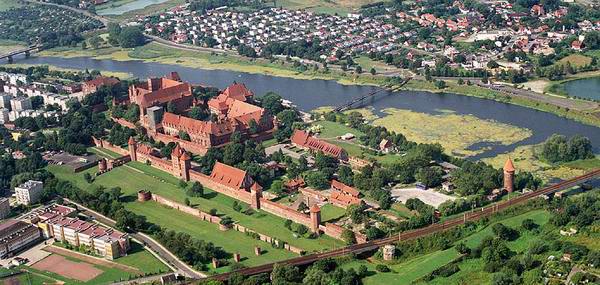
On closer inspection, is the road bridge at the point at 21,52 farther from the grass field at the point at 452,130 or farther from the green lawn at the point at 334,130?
the grass field at the point at 452,130

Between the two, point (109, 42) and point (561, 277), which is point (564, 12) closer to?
point (109, 42)

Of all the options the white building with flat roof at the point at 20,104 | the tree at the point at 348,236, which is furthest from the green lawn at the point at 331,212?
the white building with flat roof at the point at 20,104

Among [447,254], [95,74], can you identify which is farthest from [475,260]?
[95,74]

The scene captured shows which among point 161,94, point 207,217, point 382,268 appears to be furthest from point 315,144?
point 382,268

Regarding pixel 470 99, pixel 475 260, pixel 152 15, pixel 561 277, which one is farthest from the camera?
pixel 152 15

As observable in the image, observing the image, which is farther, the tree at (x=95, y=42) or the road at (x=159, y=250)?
the tree at (x=95, y=42)

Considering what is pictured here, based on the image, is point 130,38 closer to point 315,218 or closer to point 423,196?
point 423,196
